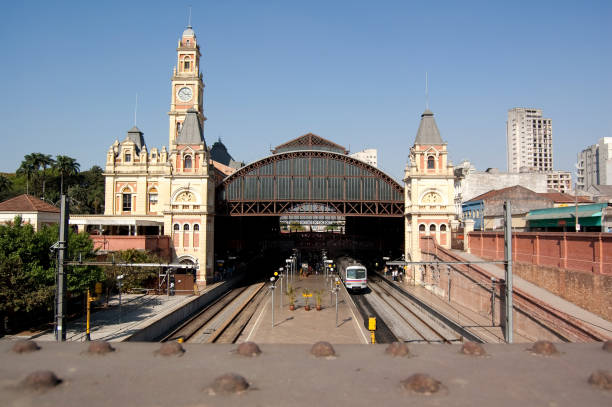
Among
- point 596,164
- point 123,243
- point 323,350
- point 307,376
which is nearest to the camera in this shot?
point 307,376

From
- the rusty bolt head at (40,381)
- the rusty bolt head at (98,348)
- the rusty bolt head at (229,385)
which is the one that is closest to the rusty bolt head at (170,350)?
the rusty bolt head at (98,348)

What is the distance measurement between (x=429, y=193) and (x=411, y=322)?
971 inches

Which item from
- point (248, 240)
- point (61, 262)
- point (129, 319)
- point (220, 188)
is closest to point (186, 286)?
point (129, 319)

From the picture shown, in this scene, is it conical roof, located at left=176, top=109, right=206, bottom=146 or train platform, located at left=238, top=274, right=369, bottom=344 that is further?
conical roof, located at left=176, top=109, right=206, bottom=146

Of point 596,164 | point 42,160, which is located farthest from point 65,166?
point 596,164

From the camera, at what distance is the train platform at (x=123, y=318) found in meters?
27.9

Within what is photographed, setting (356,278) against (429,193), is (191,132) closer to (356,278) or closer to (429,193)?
(356,278)

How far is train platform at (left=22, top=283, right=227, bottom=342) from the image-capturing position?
2794 centimetres

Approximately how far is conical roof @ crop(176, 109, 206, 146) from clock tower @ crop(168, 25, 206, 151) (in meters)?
16.1

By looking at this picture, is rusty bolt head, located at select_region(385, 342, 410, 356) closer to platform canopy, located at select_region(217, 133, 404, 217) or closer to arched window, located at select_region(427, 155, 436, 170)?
arched window, located at select_region(427, 155, 436, 170)

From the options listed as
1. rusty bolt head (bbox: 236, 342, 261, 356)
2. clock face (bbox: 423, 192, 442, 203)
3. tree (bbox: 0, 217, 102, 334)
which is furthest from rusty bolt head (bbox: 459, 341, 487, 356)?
clock face (bbox: 423, 192, 442, 203)

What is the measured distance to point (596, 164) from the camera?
153125mm

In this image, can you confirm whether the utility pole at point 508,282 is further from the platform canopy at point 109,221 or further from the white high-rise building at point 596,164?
the white high-rise building at point 596,164

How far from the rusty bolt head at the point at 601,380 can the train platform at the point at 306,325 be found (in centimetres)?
2395
